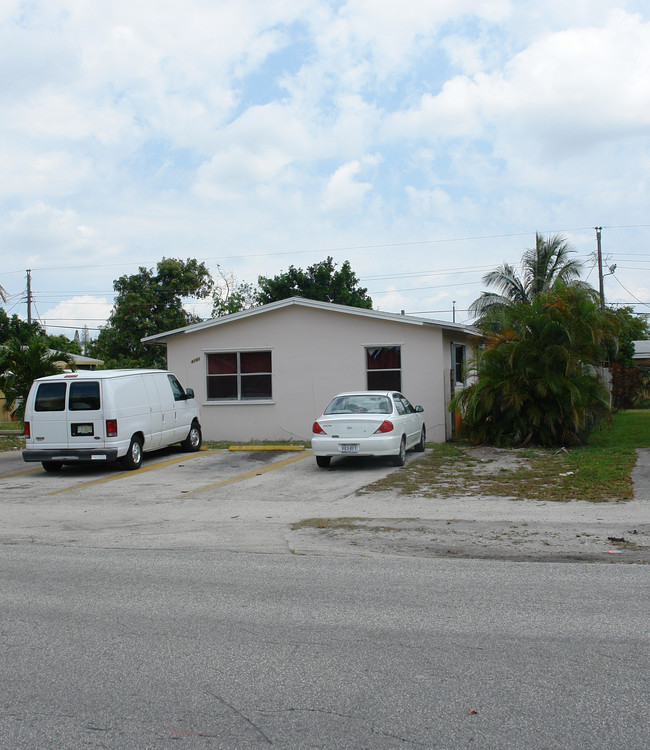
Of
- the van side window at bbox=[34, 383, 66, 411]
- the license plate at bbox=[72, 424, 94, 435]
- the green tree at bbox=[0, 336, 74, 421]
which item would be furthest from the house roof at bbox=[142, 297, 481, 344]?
the license plate at bbox=[72, 424, 94, 435]

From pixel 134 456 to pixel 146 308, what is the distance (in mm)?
27557

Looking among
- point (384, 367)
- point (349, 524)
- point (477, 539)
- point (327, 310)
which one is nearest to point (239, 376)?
point (327, 310)

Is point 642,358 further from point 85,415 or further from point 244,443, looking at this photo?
point 85,415

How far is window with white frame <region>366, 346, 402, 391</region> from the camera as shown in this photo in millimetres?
20625

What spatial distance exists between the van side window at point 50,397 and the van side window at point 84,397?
0.21 m

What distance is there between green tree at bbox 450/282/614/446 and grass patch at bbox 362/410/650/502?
27.3 inches

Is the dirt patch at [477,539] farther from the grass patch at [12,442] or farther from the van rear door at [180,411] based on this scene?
the grass patch at [12,442]

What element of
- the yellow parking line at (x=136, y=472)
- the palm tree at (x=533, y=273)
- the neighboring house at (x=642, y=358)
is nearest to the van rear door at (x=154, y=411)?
the yellow parking line at (x=136, y=472)

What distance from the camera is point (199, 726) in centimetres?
386

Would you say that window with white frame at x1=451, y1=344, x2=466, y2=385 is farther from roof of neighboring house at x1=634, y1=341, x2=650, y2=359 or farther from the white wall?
roof of neighboring house at x1=634, y1=341, x2=650, y2=359

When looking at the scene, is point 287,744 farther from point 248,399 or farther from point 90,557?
point 248,399

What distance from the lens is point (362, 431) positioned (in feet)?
48.9

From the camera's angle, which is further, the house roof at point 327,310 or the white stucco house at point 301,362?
the white stucco house at point 301,362

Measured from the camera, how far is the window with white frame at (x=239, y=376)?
2167 centimetres
